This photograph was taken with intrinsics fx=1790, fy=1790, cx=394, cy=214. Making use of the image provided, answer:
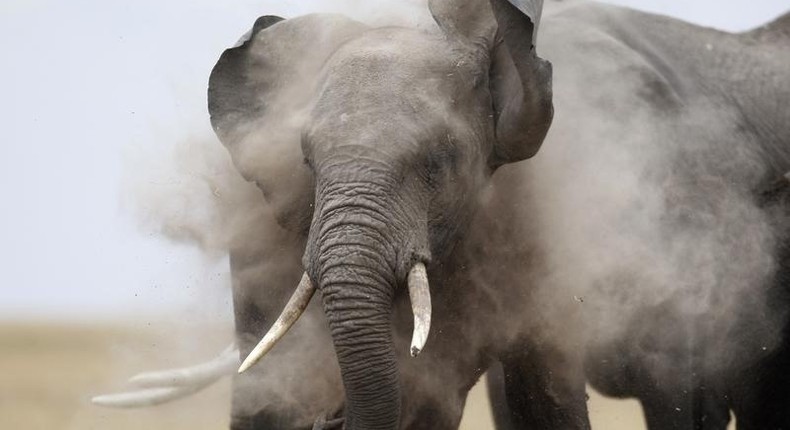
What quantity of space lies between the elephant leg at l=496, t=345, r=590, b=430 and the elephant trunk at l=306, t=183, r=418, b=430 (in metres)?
1.22

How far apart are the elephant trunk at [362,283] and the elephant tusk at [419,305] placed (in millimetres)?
56

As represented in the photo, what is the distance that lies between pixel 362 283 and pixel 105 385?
3.24 m

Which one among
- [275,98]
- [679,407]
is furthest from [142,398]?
[679,407]

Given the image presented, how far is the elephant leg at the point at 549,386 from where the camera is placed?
24.1ft

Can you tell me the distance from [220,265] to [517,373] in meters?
1.36

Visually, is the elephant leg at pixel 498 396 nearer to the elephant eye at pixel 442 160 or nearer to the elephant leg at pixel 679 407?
the elephant leg at pixel 679 407

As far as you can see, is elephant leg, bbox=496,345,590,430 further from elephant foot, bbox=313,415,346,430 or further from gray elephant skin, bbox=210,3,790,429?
elephant foot, bbox=313,415,346,430

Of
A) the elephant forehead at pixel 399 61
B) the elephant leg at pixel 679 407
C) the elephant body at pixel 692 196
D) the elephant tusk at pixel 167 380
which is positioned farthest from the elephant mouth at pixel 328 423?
the elephant leg at pixel 679 407

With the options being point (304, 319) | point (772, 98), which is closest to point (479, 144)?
point (304, 319)

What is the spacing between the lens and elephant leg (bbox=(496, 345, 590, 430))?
24.1 feet

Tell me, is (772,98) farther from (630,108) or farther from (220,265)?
(220,265)

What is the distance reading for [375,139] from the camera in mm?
6285

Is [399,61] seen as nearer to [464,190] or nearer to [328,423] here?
[464,190]

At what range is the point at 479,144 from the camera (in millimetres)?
6730
